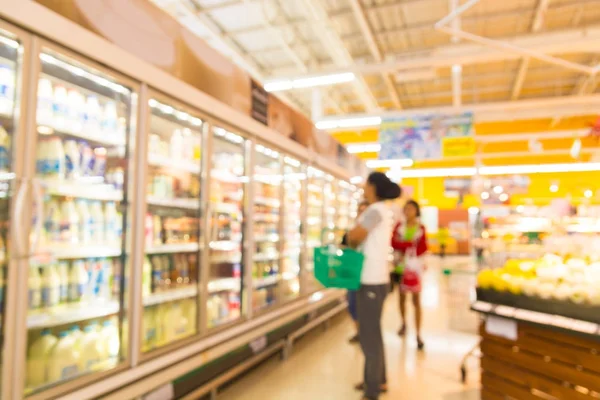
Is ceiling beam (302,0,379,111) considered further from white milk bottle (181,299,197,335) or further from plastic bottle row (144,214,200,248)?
white milk bottle (181,299,197,335)

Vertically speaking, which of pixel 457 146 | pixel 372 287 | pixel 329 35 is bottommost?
pixel 372 287

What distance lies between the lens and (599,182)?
50.9ft

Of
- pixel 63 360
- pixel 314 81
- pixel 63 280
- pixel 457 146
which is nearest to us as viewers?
pixel 63 360

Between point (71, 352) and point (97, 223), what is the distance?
0.76 meters

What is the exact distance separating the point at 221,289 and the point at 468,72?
343 inches

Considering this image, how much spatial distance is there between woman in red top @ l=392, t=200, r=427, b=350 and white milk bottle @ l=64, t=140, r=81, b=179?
11.2ft

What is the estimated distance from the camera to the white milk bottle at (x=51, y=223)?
2.30m

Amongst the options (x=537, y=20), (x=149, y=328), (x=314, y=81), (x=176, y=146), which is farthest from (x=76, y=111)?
(x=537, y=20)

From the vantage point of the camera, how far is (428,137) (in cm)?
853

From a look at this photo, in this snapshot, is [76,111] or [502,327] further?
[502,327]

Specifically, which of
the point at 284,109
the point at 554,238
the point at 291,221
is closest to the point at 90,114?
the point at 284,109

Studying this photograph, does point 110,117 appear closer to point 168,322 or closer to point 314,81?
point 168,322

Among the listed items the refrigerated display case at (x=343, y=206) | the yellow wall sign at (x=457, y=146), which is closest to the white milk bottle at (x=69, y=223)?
the refrigerated display case at (x=343, y=206)

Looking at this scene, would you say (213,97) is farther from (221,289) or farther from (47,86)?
(221,289)
